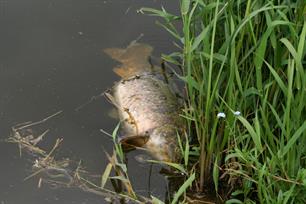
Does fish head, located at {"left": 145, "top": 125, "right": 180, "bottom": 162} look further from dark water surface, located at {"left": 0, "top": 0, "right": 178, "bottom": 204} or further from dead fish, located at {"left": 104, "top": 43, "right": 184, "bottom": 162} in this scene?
dark water surface, located at {"left": 0, "top": 0, "right": 178, "bottom": 204}

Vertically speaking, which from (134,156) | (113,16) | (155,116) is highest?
(113,16)

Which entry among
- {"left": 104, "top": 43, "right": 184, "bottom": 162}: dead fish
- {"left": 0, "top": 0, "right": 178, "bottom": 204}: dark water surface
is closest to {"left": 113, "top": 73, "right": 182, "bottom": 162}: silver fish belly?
{"left": 104, "top": 43, "right": 184, "bottom": 162}: dead fish

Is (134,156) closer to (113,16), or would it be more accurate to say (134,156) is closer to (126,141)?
(126,141)

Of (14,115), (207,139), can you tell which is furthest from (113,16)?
(207,139)

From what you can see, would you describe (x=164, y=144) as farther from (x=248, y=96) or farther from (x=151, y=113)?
(x=248, y=96)

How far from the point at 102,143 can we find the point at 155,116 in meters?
0.36

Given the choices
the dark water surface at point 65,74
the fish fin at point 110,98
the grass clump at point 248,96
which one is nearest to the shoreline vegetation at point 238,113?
the grass clump at point 248,96

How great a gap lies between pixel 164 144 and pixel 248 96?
0.60 m

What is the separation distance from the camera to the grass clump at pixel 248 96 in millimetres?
2689

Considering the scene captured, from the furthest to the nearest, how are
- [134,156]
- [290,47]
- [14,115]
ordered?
1. [14,115]
2. [134,156]
3. [290,47]

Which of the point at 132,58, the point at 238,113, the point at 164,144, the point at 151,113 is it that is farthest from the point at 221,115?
the point at 132,58

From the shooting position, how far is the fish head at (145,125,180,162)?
128 inches

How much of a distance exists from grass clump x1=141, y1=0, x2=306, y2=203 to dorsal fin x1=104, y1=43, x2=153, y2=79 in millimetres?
769

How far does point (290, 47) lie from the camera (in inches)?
103
